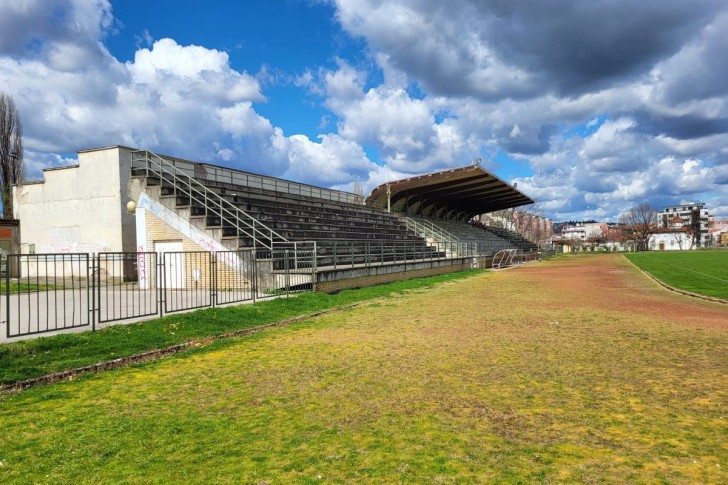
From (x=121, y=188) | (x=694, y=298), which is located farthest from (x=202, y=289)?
(x=694, y=298)

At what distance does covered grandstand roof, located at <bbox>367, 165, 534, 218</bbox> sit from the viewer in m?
37.0

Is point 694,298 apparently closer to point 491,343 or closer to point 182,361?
point 491,343

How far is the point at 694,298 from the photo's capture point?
15.7 metres

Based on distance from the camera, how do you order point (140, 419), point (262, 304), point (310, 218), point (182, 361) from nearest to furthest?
point (140, 419) < point (182, 361) < point (262, 304) < point (310, 218)

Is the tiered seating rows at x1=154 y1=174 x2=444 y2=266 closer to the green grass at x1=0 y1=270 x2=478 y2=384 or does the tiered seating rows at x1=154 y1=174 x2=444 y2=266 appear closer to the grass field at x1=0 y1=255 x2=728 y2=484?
the green grass at x1=0 y1=270 x2=478 y2=384

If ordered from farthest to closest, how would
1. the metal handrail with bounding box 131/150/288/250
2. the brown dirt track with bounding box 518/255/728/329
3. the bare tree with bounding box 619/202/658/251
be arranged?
the bare tree with bounding box 619/202/658/251 → the metal handrail with bounding box 131/150/288/250 → the brown dirt track with bounding box 518/255/728/329

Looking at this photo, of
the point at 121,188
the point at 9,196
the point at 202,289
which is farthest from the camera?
the point at 9,196

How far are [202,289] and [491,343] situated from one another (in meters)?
10.4

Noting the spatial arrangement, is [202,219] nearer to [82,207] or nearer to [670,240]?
[82,207]

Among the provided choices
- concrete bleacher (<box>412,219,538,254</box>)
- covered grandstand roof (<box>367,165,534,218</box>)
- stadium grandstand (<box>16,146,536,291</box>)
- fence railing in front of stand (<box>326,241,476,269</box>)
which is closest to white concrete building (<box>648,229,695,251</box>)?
concrete bleacher (<box>412,219,538,254</box>)

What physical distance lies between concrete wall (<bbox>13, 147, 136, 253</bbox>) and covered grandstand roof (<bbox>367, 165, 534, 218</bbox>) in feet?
71.7

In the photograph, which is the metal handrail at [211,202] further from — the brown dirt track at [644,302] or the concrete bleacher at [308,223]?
the brown dirt track at [644,302]

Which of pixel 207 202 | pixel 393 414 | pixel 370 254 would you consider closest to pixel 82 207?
pixel 207 202

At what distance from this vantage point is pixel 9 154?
38750 millimetres
